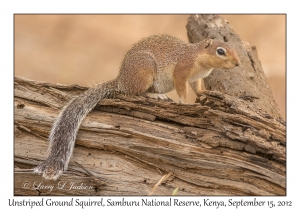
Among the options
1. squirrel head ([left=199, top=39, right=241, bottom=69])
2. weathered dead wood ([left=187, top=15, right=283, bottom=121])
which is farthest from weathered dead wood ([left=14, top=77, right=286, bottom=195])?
weathered dead wood ([left=187, top=15, right=283, bottom=121])

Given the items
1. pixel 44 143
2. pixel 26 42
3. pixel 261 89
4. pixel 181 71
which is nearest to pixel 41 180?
pixel 44 143

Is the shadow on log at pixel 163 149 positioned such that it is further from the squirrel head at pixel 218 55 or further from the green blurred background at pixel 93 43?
the green blurred background at pixel 93 43

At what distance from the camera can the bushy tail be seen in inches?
173

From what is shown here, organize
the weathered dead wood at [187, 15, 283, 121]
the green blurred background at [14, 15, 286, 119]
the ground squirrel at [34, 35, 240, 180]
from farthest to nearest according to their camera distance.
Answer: the green blurred background at [14, 15, 286, 119] → the weathered dead wood at [187, 15, 283, 121] → the ground squirrel at [34, 35, 240, 180]

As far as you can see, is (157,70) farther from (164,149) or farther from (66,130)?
(66,130)

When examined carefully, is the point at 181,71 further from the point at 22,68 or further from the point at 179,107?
the point at 22,68

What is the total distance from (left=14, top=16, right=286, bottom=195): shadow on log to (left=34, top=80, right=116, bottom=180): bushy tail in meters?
0.14

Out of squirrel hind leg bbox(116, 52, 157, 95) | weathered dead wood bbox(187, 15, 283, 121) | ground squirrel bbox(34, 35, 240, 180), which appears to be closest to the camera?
ground squirrel bbox(34, 35, 240, 180)

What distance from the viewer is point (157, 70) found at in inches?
213

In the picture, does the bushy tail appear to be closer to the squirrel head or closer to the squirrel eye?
the squirrel head

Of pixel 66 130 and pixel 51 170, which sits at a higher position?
pixel 66 130

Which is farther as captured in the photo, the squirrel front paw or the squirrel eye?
the squirrel eye

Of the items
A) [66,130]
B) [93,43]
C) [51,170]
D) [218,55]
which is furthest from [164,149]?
[93,43]

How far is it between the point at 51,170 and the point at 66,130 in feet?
1.73
